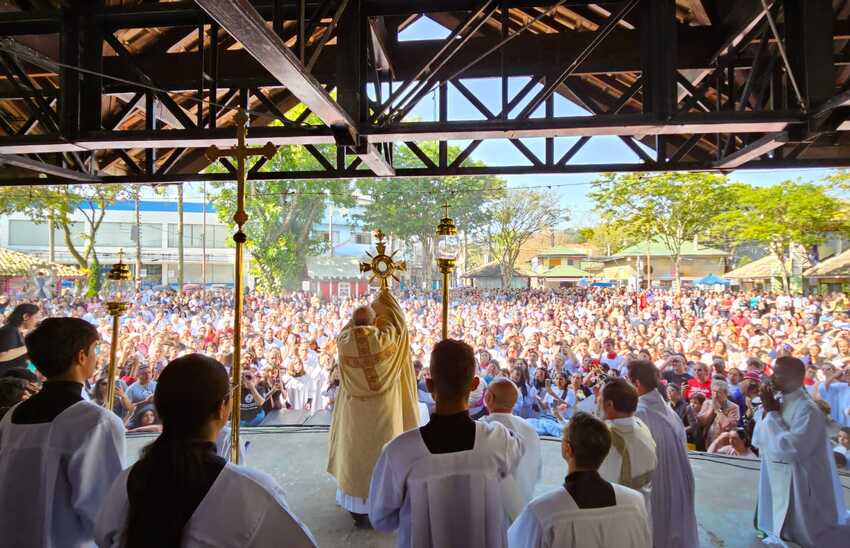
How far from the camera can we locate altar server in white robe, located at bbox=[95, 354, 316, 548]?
139 cm

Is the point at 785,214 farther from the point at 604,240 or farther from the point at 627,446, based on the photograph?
the point at 627,446

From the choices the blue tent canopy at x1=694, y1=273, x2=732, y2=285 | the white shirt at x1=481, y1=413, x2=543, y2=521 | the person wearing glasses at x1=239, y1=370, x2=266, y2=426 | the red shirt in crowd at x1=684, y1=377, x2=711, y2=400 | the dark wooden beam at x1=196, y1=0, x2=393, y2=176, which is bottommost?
the person wearing glasses at x1=239, y1=370, x2=266, y2=426

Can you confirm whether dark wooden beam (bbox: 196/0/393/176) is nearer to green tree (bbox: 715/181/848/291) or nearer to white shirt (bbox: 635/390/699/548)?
white shirt (bbox: 635/390/699/548)

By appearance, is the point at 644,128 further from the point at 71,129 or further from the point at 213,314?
the point at 213,314

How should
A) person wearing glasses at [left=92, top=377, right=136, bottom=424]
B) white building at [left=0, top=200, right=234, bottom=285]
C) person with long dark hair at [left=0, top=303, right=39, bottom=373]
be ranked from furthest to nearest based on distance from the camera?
white building at [left=0, top=200, right=234, bottom=285] < person wearing glasses at [left=92, top=377, right=136, bottom=424] < person with long dark hair at [left=0, top=303, right=39, bottom=373]

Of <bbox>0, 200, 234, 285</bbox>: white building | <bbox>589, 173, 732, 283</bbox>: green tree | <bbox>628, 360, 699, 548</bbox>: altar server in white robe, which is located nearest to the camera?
<bbox>628, 360, 699, 548</bbox>: altar server in white robe

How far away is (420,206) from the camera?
74.5 feet

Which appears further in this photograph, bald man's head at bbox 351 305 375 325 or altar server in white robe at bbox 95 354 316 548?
bald man's head at bbox 351 305 375 325

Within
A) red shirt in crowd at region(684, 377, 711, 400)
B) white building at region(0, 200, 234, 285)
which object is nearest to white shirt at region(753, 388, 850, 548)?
red shirt in crowd at region(684, 377, 711, 400)

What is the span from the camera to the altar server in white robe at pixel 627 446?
310cm

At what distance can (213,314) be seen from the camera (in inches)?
732

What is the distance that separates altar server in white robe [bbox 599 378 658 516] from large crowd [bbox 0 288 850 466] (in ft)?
7.69

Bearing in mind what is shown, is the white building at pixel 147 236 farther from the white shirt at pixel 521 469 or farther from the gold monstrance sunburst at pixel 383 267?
the white shirt at pixel 521 469

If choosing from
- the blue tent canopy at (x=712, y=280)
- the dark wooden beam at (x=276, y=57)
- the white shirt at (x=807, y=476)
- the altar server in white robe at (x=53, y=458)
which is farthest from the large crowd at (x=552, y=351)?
the blue tent canopy at (x=712, y=280)
